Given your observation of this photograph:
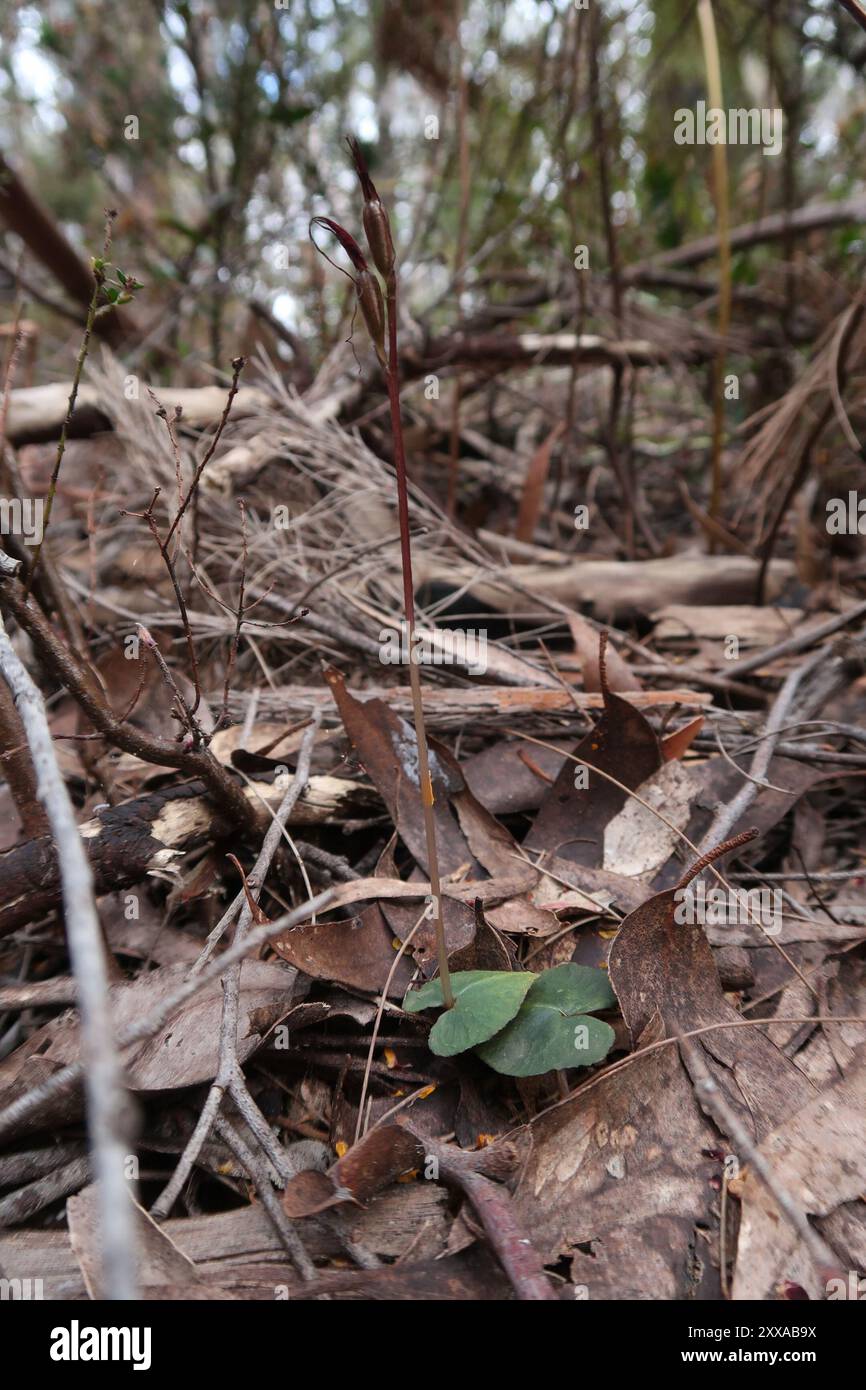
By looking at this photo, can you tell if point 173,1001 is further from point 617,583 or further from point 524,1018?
point 617,583

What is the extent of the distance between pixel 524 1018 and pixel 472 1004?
0.24 feet

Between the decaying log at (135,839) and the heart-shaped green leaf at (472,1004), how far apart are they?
0.41 meters

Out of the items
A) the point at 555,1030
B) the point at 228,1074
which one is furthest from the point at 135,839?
the point at 555,1030

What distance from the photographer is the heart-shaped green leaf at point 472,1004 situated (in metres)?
0.97

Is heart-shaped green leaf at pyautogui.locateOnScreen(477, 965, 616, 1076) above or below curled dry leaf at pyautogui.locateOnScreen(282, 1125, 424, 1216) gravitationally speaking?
above

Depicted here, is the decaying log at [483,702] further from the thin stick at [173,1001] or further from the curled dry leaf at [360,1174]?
the thin stick at [173,1001]

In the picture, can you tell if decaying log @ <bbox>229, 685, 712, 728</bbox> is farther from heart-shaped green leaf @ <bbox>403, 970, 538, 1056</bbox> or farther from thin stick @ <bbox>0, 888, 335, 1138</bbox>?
thin stick @ <bbox>0, 888, 335, 1138</bbox>

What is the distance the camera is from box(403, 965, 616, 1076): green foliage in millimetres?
974

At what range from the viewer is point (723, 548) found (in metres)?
2.72

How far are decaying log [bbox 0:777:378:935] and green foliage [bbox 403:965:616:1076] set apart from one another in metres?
0.41

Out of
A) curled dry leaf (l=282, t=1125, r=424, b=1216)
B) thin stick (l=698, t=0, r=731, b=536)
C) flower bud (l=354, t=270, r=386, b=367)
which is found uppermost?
thin stick (l=698, t=0, r=731, b=536)

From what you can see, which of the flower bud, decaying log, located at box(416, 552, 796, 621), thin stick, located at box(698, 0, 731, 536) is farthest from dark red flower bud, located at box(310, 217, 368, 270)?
thin stick, located at box(698, 0, 731, 536)

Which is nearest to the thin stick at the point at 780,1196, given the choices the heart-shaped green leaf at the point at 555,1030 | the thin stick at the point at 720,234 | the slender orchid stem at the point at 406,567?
the heart-shaped green leaf at the point at 555,1030
